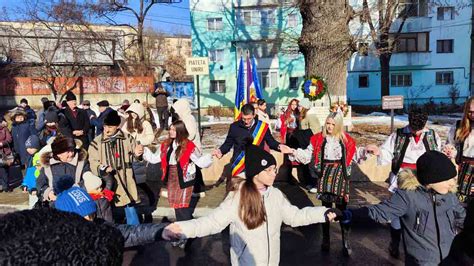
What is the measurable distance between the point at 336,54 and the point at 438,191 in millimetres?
8593

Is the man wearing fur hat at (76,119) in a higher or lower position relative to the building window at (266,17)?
lower

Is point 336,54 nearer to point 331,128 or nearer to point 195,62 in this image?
point 195,62

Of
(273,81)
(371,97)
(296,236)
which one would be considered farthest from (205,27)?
(296,236)

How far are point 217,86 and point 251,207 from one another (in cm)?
3376

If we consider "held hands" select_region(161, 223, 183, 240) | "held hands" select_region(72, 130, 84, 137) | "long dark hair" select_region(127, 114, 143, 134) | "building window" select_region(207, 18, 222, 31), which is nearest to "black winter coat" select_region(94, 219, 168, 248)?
"held hands" select_region(161, 223, 183, 240)

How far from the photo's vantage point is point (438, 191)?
285cm

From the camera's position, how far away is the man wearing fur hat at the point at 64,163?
166 inches

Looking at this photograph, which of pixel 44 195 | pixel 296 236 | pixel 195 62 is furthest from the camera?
pixel 195 62

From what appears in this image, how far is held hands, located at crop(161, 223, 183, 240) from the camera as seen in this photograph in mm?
2435

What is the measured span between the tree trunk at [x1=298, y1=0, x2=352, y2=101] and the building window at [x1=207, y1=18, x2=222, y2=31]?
85.5 feet

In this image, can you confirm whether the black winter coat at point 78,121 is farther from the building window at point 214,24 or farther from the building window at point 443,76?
the building window at point 443,76

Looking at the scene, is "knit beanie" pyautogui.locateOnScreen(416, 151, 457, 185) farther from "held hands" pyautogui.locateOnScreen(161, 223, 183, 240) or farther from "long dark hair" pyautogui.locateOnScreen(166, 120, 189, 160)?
"long dark hair" pyautogui.locateOnScreen(166, 120, 189, 160)

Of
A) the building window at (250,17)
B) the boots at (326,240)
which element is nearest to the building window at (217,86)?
the building window at (250,17)

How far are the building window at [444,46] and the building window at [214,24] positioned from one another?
1956 centimetres
